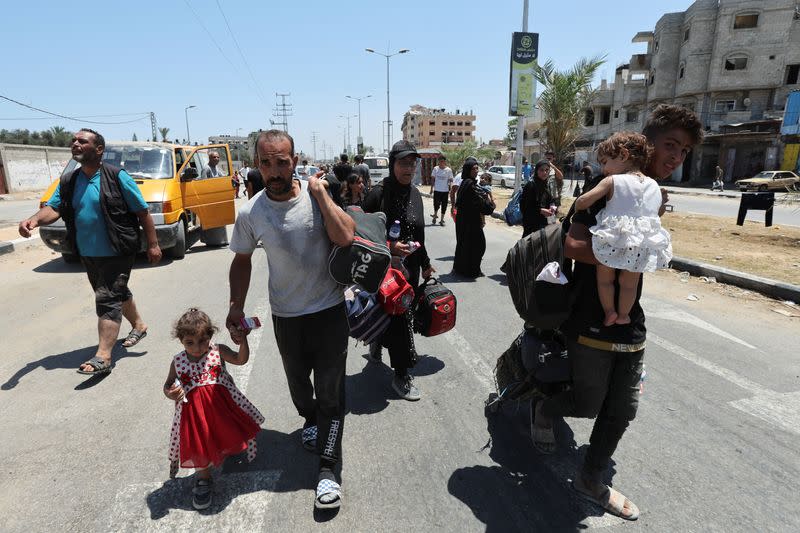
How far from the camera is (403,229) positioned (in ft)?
12.2

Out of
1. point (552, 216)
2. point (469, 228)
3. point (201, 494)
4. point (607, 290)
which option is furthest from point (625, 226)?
point (469, 228)

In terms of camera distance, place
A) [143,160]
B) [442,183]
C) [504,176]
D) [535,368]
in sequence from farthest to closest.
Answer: [504,176], [442,183], [143,160], [535,368]

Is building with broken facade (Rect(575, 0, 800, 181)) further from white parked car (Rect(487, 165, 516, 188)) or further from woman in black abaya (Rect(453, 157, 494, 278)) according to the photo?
woman in black abaya (Rect(453, 157, 494, 278))

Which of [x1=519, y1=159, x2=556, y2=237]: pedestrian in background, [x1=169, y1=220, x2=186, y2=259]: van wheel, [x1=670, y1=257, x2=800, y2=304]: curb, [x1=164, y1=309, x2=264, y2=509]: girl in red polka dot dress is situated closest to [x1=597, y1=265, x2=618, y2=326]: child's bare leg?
[x1=164, y1=309, x2=264, y2=509]: girl in red polka dot dress

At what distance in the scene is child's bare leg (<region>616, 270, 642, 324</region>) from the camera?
2115 mm

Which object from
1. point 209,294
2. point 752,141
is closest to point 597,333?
point 209,294

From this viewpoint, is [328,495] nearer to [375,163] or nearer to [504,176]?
[375,163]

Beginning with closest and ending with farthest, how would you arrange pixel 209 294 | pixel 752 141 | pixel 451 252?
pixel 209 294, pixel 451 252, pixel 752 141

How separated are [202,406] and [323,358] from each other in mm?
705

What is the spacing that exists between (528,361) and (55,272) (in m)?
8.25

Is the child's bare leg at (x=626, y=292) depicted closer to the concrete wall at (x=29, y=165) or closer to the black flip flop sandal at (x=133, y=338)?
the black flip flop sandal at (x=133, y=338)

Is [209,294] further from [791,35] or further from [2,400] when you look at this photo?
[791,35]

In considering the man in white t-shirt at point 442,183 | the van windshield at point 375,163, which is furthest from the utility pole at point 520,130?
the van windshield at point 375,163

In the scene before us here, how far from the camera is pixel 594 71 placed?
17469 millimetres
